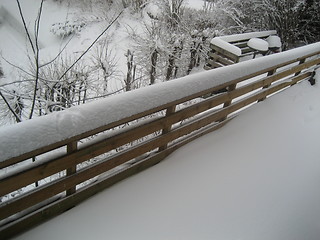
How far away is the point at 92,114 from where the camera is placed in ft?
6.71

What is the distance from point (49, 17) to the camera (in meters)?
20.5

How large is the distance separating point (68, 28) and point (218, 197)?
1936cm

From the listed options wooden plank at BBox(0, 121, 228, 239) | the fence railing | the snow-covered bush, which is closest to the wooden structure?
the fence railing

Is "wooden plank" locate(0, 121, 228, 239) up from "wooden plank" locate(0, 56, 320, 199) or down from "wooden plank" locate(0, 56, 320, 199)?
down

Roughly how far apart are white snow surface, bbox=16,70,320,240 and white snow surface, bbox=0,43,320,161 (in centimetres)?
83

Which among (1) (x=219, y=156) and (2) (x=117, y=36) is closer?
(1) (x=219, y=156)

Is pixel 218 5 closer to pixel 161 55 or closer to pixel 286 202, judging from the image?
pixel 161 55

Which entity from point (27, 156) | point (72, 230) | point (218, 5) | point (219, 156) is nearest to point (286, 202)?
point (219, 156)

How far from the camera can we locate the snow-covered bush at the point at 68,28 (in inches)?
739

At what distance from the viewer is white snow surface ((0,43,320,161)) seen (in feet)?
5.54

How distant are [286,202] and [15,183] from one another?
2570 mm

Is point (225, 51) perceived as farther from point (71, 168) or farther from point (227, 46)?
point (71, 168)

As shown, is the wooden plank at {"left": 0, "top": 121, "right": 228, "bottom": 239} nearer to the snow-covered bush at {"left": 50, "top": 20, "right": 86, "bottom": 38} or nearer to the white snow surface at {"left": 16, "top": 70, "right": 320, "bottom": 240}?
the white snow surface at {"left": 16, "top": 70, "right": 320, "bottom": 240}

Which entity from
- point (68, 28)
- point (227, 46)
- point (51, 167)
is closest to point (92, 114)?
point (51, 167)
